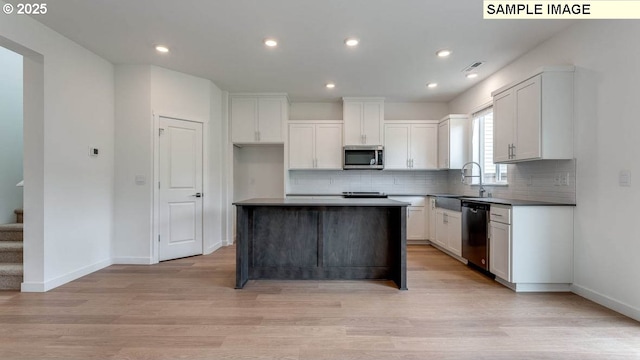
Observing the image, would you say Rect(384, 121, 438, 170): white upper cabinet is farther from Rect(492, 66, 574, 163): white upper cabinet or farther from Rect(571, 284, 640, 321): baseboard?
Rect(571, 284, 640, 321): baseboard

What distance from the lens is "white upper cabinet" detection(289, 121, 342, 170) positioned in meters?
5.52

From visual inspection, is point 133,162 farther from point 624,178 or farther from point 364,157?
point 624,178

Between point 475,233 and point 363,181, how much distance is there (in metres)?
2.50

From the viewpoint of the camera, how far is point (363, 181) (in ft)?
19.3

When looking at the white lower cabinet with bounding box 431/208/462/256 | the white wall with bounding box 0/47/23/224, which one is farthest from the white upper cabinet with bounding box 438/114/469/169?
the white wall with bounding box 0/47/23/224

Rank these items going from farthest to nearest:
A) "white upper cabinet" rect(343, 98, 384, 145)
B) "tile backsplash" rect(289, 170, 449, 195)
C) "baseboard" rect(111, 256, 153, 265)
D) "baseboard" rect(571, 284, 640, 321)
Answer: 1. "tile backsplash" rect(289, 170, 449, 195)
2. "white upper cabinet" rect(343, 98, 384, 145)
3. "baseboard" rect(111, 256, 153, 265)
4. "baseboard" rect(571, 284, 640, 321)

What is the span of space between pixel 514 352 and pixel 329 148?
412cm

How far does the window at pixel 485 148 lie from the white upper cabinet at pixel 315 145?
7.48 feet

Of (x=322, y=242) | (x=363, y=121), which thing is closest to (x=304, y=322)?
(x=322, y=242)

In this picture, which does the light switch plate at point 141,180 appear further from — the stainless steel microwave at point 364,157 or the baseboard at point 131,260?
A: the stainless steel microwave at point 364,157

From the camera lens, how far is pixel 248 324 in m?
2.35

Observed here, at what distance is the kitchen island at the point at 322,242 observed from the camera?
3396mm

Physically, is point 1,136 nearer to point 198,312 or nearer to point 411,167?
point 198,312

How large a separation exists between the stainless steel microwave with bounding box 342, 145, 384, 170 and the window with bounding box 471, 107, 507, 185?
5.05 ft
